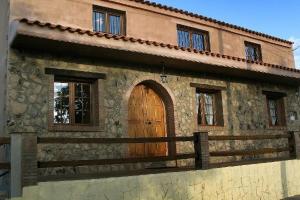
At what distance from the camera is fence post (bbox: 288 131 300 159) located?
1055 cm

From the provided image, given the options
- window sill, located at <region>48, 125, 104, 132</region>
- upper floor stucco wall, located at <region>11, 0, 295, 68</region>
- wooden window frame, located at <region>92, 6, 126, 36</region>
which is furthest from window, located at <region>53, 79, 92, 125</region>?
wooden window frame, located at <region>92, 6, 126, 36</region>

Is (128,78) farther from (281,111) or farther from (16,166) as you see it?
(281,111)

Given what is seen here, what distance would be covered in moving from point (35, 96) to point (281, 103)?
10179 millimetres

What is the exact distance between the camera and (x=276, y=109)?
585 inches

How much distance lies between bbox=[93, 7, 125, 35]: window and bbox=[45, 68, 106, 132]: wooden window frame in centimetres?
180

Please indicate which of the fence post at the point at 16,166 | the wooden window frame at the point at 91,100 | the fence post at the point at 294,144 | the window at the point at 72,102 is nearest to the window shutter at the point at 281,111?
the fence post at the point at 294,144

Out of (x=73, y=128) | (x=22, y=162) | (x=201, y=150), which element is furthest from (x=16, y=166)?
(x=201, y=150)

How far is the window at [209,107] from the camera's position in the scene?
12.2 m

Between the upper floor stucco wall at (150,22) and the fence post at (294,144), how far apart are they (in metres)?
4.44

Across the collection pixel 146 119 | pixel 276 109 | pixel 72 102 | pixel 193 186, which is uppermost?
pixel 276 109

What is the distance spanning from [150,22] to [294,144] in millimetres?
5878

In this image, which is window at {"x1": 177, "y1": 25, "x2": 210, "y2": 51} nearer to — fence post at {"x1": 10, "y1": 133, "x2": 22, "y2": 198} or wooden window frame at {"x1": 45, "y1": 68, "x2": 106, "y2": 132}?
wooden window frame at {"x1": 45, "y1": 68, "x2": 106, "y2": 132}

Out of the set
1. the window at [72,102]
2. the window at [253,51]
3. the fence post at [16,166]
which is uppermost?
the window at [253,51]

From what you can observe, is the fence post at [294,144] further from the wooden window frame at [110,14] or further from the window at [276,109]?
the wooden window frame at [110,14]
